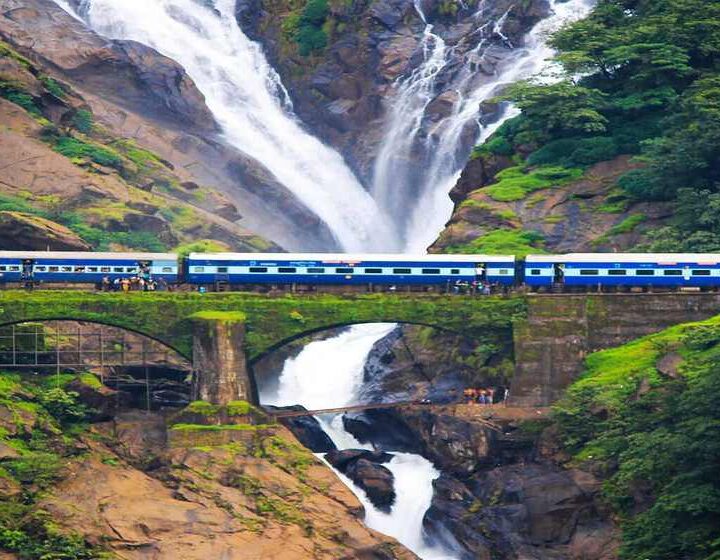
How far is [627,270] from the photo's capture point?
121 m

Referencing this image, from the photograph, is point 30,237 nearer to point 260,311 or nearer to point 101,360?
point 101,360

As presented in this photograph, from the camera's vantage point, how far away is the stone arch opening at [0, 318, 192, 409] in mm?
121125

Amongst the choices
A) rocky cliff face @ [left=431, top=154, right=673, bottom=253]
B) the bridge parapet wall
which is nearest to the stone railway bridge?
the bridge parapet wall

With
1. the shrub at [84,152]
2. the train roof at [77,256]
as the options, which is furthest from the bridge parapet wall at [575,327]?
the shrub at [84,152]

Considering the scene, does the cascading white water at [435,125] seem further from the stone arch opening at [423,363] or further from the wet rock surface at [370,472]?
the wet rock surface at [370,472]

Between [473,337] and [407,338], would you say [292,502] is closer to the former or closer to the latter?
[473,337]

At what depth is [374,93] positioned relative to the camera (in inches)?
7047

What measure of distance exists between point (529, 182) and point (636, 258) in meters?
21.7

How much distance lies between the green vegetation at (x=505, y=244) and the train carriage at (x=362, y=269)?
32.8 ft

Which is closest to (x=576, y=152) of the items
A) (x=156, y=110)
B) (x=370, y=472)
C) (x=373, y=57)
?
(x=370, y=472)

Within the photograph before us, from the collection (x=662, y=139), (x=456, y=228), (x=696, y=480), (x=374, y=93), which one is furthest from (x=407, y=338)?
(x=374, y=93)

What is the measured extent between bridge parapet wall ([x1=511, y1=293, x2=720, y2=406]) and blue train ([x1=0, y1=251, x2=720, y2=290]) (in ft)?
6.39

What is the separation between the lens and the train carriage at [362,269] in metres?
122

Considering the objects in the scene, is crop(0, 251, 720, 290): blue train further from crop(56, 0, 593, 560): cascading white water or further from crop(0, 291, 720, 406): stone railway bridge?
crop(56, 0, 593, 560): cascading white water
